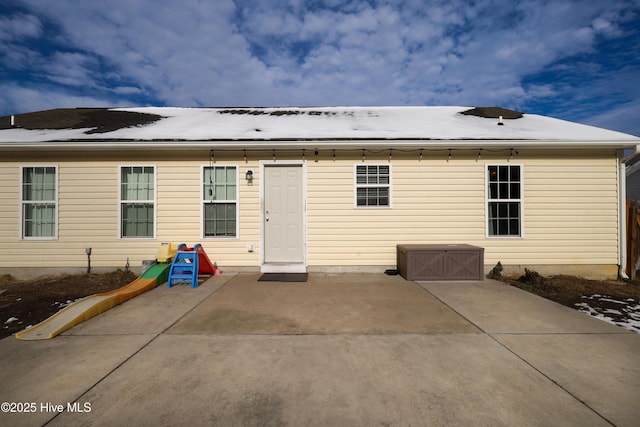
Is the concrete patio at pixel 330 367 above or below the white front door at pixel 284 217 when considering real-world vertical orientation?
below

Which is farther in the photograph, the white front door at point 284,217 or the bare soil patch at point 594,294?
the white front door at point 284,217

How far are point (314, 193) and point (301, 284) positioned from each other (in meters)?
2.20

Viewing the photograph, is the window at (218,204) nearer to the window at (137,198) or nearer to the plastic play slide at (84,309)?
the window at (137,198)

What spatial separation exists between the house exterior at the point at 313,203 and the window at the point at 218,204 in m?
0.03

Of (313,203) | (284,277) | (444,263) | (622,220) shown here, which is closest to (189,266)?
(284,277)

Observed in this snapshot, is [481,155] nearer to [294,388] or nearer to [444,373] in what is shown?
[444,373]

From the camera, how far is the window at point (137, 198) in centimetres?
652

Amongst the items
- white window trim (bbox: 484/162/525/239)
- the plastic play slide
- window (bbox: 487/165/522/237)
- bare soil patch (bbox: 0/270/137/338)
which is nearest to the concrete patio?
the plastic play slide

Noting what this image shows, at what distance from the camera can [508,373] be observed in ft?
8.25

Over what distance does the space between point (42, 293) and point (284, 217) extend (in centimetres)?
481

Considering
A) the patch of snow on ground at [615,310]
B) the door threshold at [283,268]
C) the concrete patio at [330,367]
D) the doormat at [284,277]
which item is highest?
the door threshold at [283,268]

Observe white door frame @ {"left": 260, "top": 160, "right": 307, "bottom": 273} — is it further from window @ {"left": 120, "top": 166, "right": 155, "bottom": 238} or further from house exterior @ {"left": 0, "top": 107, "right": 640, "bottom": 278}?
window @ {"left": 120, "top": 166, "right": 155, "bottom": 238}

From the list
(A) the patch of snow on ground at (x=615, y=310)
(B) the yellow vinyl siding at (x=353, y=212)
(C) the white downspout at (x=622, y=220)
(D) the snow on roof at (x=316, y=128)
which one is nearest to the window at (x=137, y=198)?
(B) the yellow vinyl siding at (x=353, y=212)

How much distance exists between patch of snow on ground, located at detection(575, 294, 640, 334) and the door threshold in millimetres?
5124
